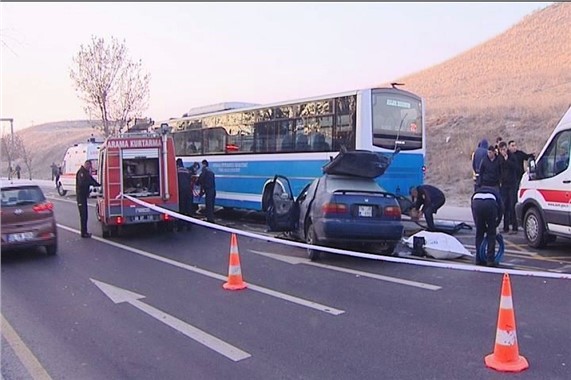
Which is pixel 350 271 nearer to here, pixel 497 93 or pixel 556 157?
pixel 556 157

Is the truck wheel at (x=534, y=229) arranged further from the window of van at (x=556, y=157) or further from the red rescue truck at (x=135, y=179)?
the red rescue truck at (x=135, y=179)

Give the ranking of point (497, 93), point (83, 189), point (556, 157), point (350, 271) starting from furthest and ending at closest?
point (497, 93) → point (83, 189) → point (556, 157) → point (350, 271)

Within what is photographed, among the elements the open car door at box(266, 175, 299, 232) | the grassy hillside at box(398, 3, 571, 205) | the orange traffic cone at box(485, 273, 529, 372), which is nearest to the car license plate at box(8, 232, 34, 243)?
the open car door at box(266, 175, 299, 232)

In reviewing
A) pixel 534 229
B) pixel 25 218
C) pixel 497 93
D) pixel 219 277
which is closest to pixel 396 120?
pixel 534 229

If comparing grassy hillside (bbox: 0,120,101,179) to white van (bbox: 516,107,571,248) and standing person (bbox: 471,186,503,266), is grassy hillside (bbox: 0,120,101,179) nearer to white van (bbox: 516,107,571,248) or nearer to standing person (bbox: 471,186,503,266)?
white van (bbox: 516,107,571,248)

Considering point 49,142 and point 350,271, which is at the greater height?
point 49,142

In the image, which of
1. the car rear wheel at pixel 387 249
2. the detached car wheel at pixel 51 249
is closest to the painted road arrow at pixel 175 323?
the detached car wheel at pixel 51 249

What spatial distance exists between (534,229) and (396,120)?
4.93 metres

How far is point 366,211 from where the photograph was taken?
9.98m

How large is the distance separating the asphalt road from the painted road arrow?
2 centimetres

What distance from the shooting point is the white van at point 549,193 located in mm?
10016

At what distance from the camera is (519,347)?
5.53 m

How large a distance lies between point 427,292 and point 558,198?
3.94m

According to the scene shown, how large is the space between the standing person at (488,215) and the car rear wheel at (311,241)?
2.74m
